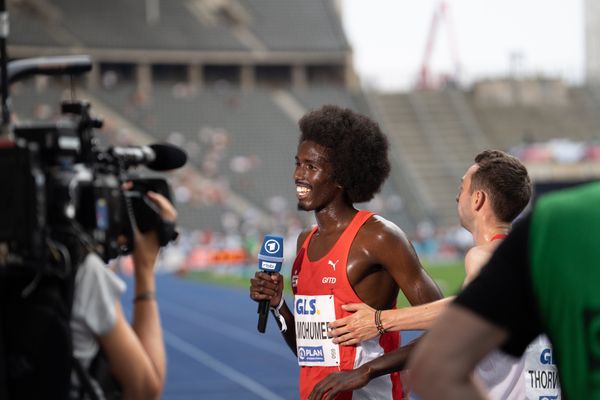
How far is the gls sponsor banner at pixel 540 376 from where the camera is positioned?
13.6ft

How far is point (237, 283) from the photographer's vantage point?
28797 millimetres

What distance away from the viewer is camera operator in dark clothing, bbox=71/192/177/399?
267 centimetres

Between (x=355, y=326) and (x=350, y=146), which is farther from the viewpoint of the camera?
(x=350, y=146)

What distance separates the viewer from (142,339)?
288 centimetres

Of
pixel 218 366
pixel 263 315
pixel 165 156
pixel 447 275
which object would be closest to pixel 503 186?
pixel 263 315

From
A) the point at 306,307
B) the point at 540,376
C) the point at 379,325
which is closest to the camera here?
the point at 379,325

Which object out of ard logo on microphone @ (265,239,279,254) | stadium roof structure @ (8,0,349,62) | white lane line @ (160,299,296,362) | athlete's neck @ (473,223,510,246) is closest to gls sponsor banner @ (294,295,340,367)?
ard logo on microphone @ (265,239,279,254)

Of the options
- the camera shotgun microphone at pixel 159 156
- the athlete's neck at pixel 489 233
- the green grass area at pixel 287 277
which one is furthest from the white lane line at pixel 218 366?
the camera shotgun microphone at pixel 159 156

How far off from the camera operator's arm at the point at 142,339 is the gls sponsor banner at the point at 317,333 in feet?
4.15

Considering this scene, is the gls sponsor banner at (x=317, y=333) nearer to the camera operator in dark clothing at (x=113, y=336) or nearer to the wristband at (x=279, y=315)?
the wristband at (x=279, y=315)

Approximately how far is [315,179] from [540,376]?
113cm

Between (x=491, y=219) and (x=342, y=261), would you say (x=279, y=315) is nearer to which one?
(x=342, y=261)

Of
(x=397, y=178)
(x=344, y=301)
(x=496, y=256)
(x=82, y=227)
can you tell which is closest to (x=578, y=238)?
(x=496, y=256)

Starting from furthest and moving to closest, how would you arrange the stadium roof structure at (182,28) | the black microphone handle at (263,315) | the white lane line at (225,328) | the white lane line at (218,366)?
the stadium roof structure at (182,28), the white lane line at (225,328), the white lane line at (218,366), the black microphone handle at (263,315)
